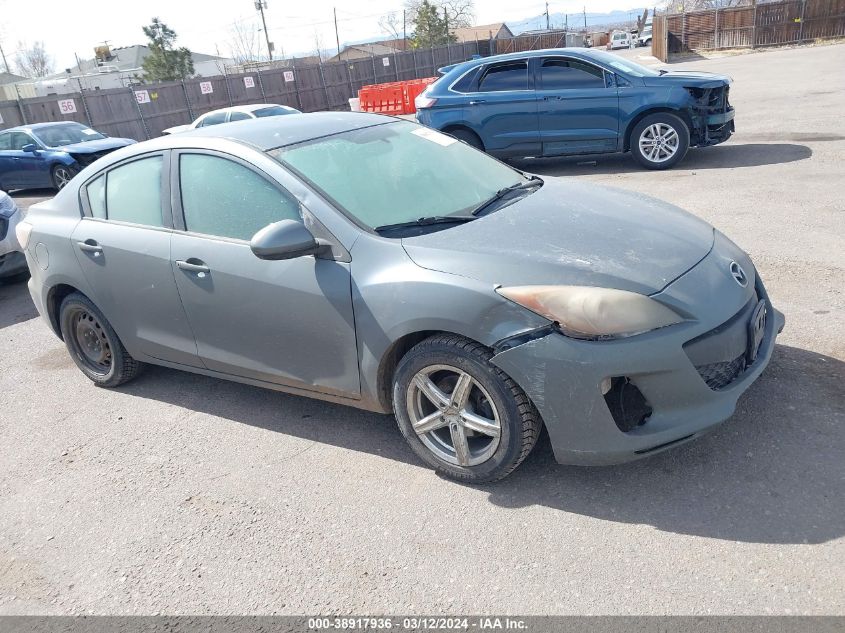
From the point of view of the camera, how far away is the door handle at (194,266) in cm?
380

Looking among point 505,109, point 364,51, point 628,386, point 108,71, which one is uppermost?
point 108,71

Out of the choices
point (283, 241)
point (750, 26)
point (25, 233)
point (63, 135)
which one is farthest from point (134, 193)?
point (750, 26)

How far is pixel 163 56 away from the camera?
1972 inches

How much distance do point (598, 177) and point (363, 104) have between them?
18.6 meters

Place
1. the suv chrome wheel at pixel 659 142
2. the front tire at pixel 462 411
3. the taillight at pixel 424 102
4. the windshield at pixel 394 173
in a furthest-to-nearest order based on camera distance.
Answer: the taillight at pixel 424 102 < the suv chrome wheel at pixel 659 142 < the windshield at pixel 394 173 < the front tire at pixel 462 411

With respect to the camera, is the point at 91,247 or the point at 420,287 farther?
the point at 91,247

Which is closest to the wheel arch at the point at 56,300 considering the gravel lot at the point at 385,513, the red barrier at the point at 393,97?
the gravel lot at the point at 385,513

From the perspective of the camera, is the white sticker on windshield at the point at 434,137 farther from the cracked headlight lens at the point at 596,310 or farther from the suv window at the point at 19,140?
the suv window at the point at 19,140

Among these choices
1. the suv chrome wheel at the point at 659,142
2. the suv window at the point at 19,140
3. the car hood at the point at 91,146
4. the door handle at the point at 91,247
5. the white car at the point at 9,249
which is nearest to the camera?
the door handle at the point at 91,247

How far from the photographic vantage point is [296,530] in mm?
3127

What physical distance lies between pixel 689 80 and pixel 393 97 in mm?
18212

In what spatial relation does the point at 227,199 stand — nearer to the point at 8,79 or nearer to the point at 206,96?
the point at 206,96

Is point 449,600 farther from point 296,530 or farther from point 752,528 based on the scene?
point 752,528

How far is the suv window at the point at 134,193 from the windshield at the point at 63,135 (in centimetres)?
1251
